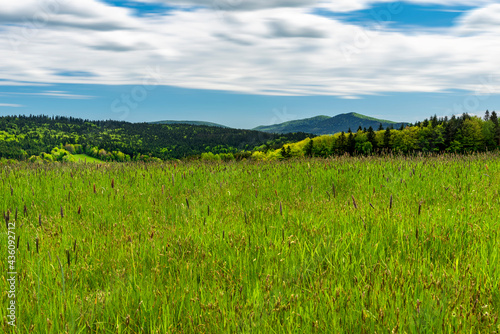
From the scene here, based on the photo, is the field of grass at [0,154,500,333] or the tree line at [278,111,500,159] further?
the tree line at [278,111,500,159]

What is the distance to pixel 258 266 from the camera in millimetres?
Answer: 3143

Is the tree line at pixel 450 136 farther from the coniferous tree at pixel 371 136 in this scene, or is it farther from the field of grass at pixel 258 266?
the field of grass at pixel 258 266

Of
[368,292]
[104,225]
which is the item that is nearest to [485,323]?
[368,292]

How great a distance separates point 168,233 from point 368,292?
2425 mm

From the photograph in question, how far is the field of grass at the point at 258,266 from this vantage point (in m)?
2.26

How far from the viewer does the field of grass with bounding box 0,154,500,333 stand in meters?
2.26

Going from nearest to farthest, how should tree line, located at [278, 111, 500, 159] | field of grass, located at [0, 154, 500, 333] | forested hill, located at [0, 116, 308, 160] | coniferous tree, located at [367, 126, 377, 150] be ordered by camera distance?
field of grass, located at [0, 154, 500, 333]
tree line, located at [278, 111, 500, 159]
coniferous tree, located at [367, 126, 377, 150]
forested hill, located at [0, 116, 308, 160]

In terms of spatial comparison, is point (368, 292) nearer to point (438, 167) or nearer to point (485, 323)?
point (485, 323)

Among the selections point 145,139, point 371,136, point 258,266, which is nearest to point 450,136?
point 371,136

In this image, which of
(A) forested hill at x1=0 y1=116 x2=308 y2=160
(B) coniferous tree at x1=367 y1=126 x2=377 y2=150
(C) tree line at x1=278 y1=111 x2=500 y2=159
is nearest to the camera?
(C) tree line at x1=278 y1=111 x2=500 y2=159

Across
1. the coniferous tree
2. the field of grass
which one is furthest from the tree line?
the field of grass

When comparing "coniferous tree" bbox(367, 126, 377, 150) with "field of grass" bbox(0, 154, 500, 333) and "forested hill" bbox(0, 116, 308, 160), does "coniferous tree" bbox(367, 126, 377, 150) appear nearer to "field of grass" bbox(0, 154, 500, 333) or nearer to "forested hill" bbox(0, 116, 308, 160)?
"field of grass" bbox(0, 154, 500, 333)

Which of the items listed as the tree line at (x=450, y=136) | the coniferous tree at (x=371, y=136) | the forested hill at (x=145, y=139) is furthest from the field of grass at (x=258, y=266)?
the forested hill at (x=145, y=139)

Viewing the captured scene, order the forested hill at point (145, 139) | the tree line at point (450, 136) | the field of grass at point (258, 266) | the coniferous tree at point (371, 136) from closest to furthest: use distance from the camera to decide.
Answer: the field of grass at point (258, 266) → the tree line at point (450, 136) → the coniferous tree at point (371, 136) → the forested hill at point (145, 139)
